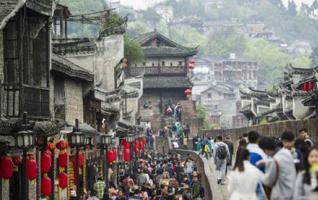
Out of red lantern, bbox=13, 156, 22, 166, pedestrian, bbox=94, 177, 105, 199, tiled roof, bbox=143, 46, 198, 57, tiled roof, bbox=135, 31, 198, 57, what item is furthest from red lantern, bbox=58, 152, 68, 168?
tiled roof, bbox=143, 46, 198, 57

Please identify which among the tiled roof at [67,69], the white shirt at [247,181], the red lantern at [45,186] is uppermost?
the tiled roof at [67,69]

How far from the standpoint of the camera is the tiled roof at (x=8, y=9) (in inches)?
883

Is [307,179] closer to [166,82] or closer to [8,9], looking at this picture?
[8,9]

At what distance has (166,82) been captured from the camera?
330 feet

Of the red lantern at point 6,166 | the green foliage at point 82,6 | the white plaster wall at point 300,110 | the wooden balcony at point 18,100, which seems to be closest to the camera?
the red lantern at point 6,166

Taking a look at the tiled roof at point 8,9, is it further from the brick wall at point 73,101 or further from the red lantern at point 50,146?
the brick wall at point 73,101

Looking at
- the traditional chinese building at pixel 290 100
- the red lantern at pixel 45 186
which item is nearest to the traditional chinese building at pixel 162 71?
the traditional chinese building at pixel 290 100

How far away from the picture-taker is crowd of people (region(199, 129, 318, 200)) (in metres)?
13.7

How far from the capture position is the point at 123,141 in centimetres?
5053

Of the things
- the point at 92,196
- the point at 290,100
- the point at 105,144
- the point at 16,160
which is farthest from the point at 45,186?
the point at 290,100

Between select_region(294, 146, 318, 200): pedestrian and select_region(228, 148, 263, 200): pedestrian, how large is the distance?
273 cm

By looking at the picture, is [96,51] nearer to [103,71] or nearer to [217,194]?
[103,71]

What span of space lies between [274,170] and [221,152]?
14.2 meters

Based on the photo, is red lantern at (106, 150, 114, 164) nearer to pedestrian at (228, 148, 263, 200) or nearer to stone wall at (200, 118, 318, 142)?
stone wall at (200, 118, 318, 142)
